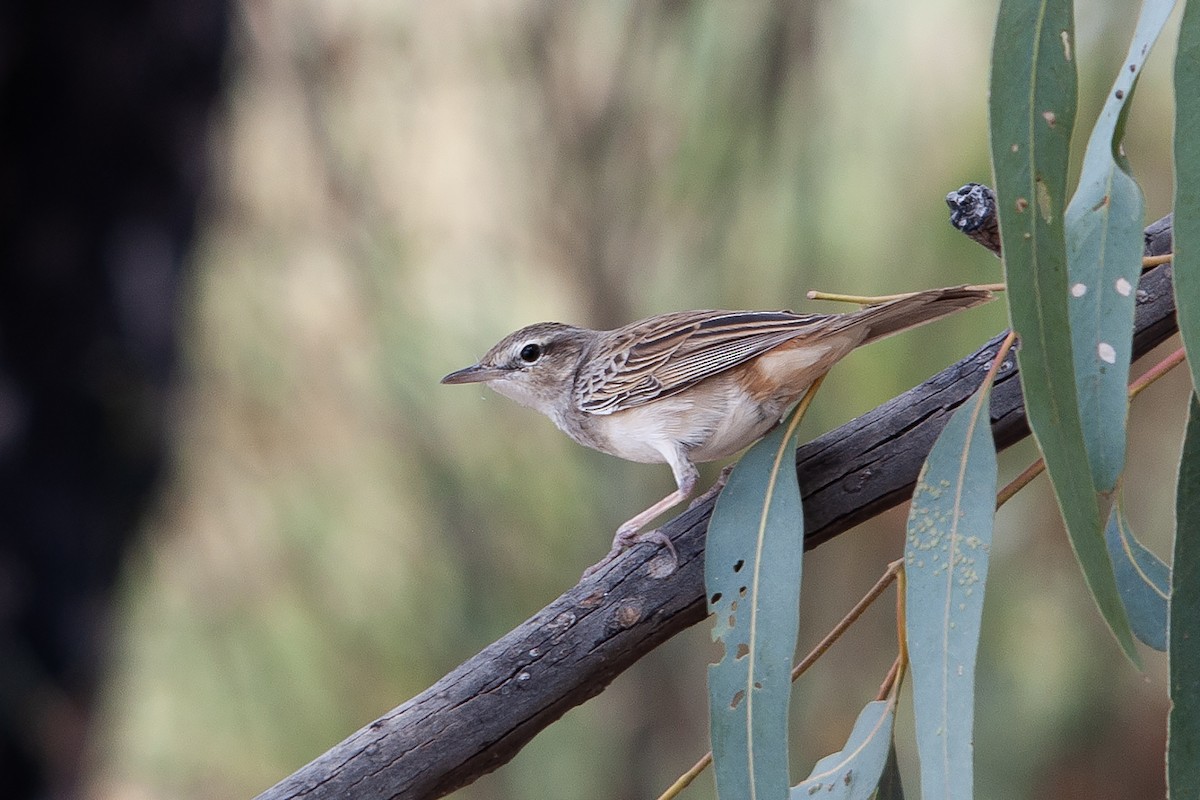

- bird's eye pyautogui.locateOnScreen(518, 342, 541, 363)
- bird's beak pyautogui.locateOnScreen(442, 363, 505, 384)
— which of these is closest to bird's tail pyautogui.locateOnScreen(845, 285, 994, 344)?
bird's eye pyautogui.locateOnScreen(518, 342, 541, 363)

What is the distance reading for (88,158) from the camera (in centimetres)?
458

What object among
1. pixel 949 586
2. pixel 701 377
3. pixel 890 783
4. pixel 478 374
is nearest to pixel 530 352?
pixel 478 374

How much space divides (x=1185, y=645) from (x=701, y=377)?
48.2 inches

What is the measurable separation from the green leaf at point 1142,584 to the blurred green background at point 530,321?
3233 millimetres

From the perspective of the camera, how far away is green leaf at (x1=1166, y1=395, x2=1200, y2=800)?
1668 millimetres

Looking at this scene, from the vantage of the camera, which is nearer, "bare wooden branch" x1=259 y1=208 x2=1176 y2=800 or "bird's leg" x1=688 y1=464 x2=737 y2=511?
"bare wooden branch" x1=259 y1=208 x2=1176 y2=800

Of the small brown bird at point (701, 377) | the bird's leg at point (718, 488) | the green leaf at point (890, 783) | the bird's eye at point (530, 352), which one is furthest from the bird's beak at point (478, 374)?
the green leaf at point (890, 783)

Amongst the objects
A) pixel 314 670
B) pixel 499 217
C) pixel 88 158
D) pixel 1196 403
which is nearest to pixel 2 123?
pixel 88 158

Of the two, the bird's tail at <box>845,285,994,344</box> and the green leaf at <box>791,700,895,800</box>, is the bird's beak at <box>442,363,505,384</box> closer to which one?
the bird's tail at <box>845,285,994,344</box>

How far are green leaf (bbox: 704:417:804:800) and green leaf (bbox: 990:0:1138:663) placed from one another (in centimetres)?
59

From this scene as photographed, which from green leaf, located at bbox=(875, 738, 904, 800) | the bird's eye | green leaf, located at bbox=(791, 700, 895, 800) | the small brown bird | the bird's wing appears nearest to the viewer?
green leaf, located at bbox=(791, 700, 895, 800)

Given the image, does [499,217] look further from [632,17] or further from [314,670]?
[314,670]

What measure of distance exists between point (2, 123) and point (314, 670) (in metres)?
3.25

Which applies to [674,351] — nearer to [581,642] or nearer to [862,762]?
[581,642]
